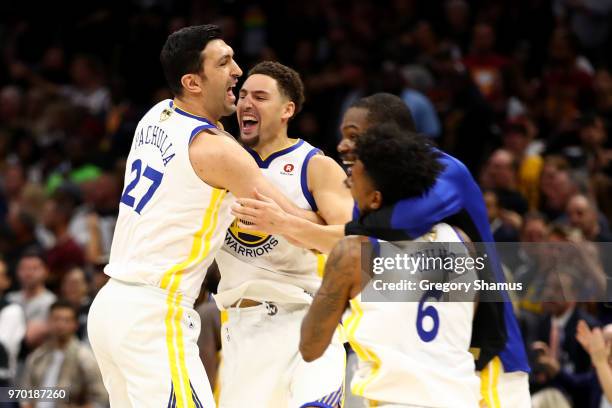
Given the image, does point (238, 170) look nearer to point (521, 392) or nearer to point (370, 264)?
point (370, 264)

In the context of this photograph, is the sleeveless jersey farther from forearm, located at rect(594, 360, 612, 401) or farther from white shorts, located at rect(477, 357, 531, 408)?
forearm, located at rect(594, 360, 612, 401)

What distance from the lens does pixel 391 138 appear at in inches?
176

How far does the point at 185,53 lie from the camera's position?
18.7ft

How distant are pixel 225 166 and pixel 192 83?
1.89 ft

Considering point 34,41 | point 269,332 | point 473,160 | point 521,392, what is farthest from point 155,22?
point 521,392

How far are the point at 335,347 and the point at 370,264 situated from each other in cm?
165

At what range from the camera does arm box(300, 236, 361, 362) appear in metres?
4.40

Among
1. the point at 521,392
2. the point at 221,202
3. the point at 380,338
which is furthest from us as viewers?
the point at 221,202

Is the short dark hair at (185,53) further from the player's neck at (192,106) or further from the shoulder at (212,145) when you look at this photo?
the shoulder at (212,145)

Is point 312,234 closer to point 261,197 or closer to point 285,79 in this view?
point 261,197

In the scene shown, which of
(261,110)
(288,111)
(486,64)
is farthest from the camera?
(486,64)

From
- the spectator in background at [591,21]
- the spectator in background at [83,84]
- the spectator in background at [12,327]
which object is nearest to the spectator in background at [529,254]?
the spectator in background at [591,21]

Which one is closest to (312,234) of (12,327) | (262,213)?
(262,213)

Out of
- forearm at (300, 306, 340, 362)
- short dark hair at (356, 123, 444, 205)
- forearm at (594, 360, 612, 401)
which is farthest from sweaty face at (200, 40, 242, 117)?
forearm at (594, 360, 612, 401)
